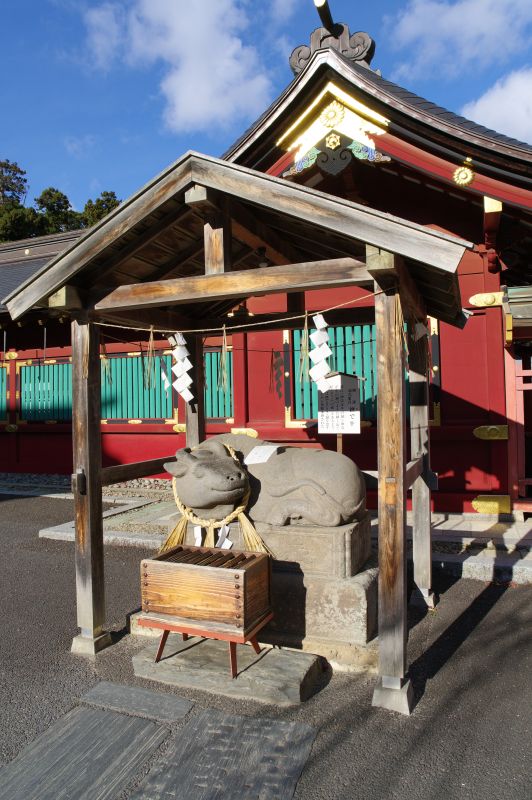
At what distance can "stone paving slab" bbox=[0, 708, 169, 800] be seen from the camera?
8.38 ft

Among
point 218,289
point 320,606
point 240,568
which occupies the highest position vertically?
point 218,289

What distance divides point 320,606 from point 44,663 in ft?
6.62

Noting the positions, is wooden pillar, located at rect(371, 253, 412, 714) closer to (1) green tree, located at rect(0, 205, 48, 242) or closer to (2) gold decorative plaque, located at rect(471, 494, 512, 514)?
(2) gold decorative plaque, located at rect(471, 494, 512, 514)

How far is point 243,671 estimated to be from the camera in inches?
137

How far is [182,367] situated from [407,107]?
400cm

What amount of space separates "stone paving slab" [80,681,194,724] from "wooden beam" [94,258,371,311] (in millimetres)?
2572

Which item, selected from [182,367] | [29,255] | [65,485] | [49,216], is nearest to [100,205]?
[49,216]

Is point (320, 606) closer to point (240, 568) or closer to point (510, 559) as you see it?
point (240, 568)

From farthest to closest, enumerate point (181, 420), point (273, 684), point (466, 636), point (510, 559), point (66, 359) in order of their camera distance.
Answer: point (66, 359) → point (181, 420) → point (510, 559) → point (466, 636) → point (273, 684)

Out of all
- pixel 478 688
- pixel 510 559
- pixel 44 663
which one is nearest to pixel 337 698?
pixel 478 688

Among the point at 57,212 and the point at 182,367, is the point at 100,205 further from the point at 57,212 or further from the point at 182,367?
the point at 182,367

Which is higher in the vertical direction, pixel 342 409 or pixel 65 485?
pixel 342 409

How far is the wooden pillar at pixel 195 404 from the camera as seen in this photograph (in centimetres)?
546

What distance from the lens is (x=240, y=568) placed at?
11.3ft
